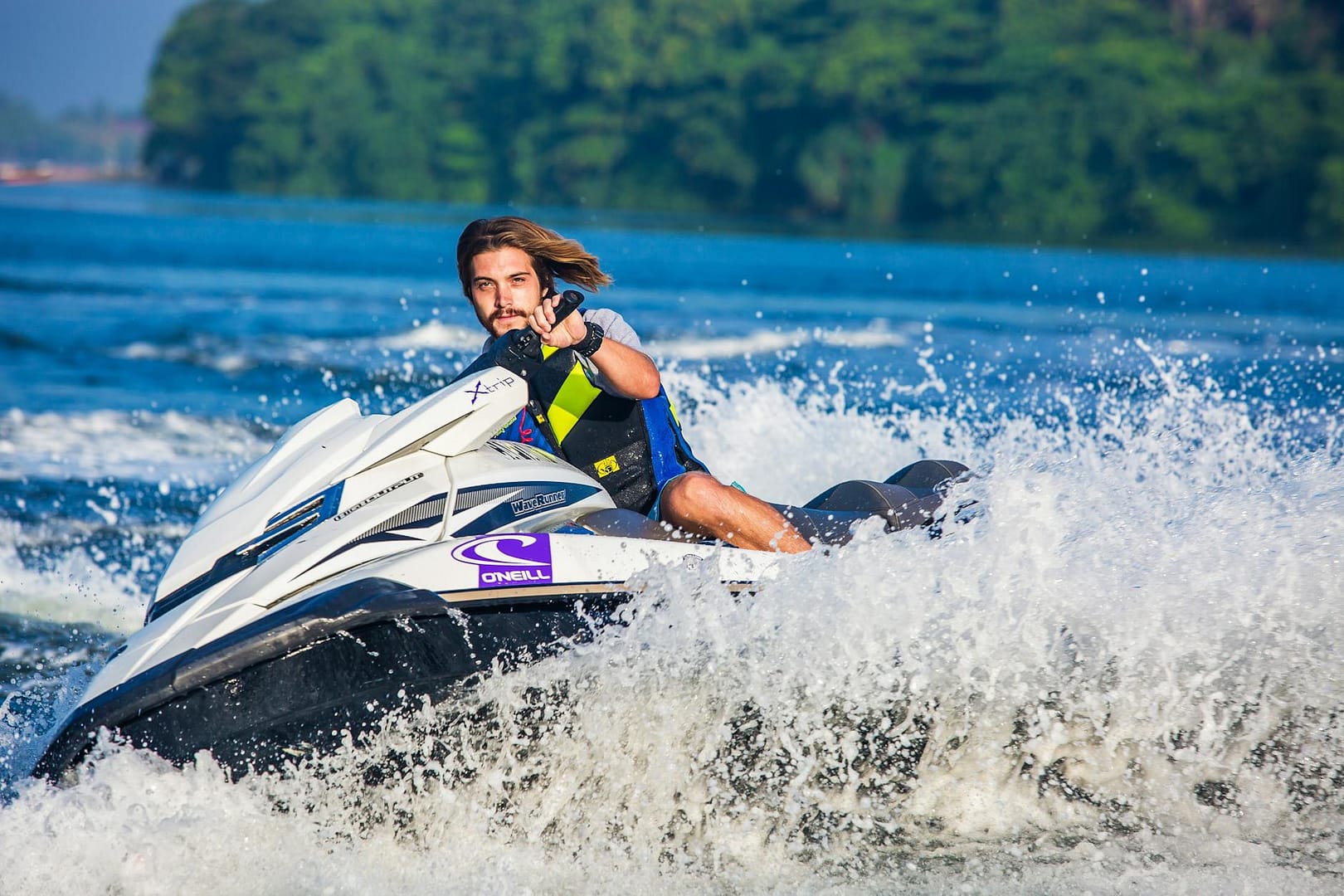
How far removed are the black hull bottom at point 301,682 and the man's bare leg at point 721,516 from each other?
607mm

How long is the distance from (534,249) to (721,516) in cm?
88

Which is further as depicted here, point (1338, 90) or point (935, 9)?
point (935, 9)

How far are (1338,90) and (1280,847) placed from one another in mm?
51071

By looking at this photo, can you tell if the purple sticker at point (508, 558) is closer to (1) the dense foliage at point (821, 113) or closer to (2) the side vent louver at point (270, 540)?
(2) the side vent louver at point (270, 540)

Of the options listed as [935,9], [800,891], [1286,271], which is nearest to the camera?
[800,891]

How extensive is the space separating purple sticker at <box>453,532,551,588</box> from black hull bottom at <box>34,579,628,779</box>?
0.08 meters

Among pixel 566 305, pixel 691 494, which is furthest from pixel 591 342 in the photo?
pixel 691 494

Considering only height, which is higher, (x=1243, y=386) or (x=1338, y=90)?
(x=1338, y=90)

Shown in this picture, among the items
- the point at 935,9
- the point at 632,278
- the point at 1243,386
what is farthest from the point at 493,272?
the point at 935,9

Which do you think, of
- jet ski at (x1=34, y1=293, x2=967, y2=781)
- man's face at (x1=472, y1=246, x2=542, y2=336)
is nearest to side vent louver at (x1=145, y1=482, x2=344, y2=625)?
jet ski at (x1=34, y1=293, x2=967, y2=781)

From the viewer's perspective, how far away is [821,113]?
59969 mm

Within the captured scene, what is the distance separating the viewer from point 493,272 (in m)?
3.73

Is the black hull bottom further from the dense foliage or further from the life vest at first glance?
the dense foliage

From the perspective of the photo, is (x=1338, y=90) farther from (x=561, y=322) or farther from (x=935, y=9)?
(x=561, y=322)
